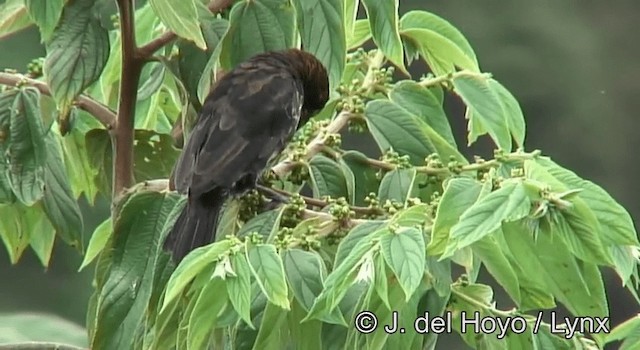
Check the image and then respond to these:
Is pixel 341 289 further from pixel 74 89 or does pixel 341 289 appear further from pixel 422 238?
pixel 74 89

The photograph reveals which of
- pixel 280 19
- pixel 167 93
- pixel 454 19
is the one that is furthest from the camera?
pixel 454 19

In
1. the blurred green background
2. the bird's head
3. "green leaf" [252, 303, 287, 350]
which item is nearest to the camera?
"green leaf" [252, 303, 287, 350]

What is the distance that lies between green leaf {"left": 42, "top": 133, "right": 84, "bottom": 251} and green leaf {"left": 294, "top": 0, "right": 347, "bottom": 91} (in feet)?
1.09

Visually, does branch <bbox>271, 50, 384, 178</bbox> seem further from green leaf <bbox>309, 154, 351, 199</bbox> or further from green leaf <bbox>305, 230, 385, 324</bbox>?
green leaf <bbox>305, 230, 385, 324</bbox>

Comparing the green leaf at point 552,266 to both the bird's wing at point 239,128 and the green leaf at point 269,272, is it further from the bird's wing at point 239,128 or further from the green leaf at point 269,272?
the bird's wing at point 239,128

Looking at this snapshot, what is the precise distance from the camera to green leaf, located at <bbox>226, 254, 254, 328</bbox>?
44.4 inches

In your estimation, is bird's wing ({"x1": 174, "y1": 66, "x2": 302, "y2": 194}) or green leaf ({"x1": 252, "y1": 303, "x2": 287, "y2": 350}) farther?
bird's wing ({"x1": 174, "y1": 66, "x2": 302, "y2": 194})

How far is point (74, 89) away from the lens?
1361mm

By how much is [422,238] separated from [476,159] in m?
0.24

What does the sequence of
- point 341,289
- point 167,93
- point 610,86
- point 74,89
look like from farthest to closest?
1. point 610,86
2. point 167,93
3. point 74,89
4. point 341,289

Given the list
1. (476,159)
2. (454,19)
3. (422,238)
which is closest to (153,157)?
(476,159)


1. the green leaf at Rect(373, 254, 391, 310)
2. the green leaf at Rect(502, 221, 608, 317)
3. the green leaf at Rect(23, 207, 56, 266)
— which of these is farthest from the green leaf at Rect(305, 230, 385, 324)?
the green leaf at Rect(23, 207, 56, 266)

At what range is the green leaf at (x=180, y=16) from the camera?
126cm

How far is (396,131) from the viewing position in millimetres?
1499
